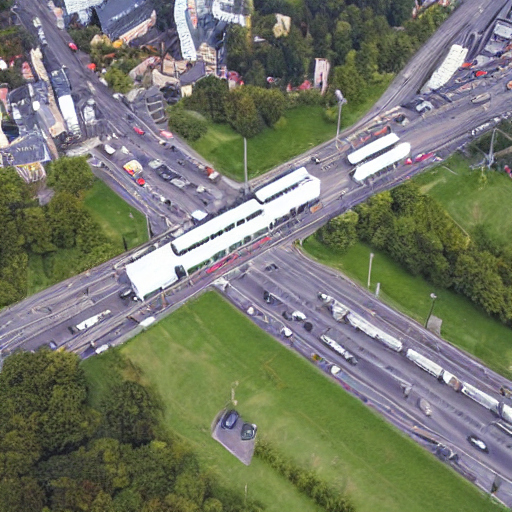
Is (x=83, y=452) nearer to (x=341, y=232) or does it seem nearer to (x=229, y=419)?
(x=229, y=419)

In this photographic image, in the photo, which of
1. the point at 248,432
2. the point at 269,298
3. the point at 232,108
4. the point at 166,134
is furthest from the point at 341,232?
the point at 166,134

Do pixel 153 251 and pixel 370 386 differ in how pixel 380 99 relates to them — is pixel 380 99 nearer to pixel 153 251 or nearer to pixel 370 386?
pixel 153 251

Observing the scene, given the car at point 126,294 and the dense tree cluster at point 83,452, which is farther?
→ the car at point 126,294

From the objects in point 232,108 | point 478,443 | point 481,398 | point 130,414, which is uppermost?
point 232,108

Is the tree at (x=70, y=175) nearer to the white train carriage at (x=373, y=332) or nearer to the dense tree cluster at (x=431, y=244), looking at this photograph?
the dense tree cluster at (x=431, y=244)

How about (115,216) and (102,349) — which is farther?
(115,216)

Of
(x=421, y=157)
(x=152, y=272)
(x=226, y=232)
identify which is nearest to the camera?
(x=152, y=272)

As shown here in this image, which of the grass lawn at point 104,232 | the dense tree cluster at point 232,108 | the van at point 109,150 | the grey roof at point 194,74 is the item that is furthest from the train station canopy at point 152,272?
the grey roof at point 194,74
